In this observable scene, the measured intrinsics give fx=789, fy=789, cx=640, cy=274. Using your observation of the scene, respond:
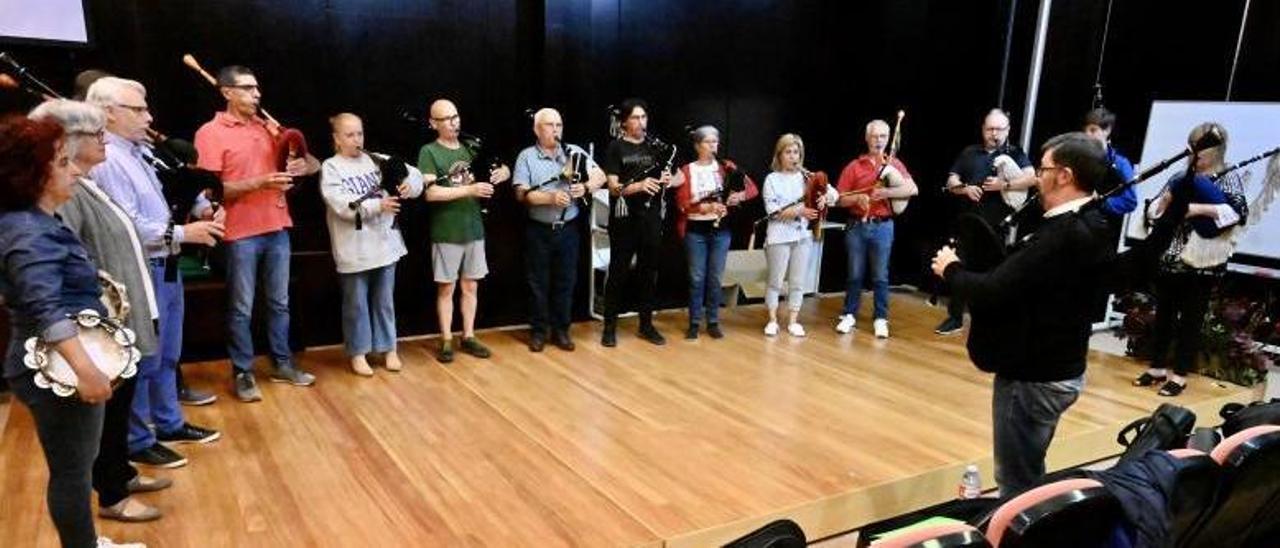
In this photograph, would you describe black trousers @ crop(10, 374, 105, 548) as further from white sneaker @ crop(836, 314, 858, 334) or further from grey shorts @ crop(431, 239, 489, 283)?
white sneaker @ crop(836, 314, 858, 334)

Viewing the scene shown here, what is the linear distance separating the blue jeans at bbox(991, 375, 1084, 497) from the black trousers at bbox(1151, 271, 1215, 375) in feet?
8.12

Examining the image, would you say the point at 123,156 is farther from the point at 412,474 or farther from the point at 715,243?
the point at 715,243

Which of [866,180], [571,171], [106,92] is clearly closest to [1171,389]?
[866,180]

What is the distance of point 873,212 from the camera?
17.5 feet

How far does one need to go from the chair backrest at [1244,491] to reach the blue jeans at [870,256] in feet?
10.8

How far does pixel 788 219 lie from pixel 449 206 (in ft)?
7.13

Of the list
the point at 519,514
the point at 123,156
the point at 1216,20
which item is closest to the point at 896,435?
the point at 519,514

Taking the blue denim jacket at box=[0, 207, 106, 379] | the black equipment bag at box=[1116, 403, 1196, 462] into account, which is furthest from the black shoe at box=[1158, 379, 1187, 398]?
the blue denim jacket at box=[0, 207, 106, 379]

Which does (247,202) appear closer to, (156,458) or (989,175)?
(156,458)

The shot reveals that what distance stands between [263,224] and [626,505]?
2198 mm

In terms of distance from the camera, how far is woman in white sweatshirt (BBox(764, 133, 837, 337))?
5.13m

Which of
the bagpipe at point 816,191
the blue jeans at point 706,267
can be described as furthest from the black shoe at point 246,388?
the bagpipe at point 816,191

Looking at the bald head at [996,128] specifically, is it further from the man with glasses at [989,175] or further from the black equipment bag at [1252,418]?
the black equipment bag at [1252,418]

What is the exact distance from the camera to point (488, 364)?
4.58 meters
